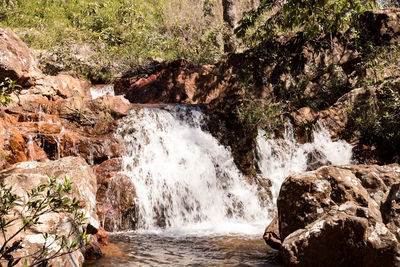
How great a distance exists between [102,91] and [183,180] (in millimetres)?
8216

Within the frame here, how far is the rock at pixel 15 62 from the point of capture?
28.9ft

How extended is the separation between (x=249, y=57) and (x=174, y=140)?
222 inches

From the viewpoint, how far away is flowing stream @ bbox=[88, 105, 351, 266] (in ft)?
17.7

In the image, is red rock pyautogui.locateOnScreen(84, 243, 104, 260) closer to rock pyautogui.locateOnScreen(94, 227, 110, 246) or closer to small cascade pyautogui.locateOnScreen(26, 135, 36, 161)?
rock pyautogui.locateOnScreen(94, 227, 110, 246)

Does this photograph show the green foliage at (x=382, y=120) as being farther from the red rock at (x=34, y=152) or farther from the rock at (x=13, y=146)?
the rock at (x=13, y=146)

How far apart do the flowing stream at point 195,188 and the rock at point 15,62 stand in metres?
3.41

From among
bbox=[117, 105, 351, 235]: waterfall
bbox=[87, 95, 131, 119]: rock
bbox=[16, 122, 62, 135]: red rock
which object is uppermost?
bbox=[87, 95, 131, 119]: rock

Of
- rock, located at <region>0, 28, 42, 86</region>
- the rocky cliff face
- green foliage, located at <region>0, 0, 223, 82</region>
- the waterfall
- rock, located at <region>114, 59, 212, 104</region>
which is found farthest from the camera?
green foliage, located at <region>0, 0, 223, 82</region>

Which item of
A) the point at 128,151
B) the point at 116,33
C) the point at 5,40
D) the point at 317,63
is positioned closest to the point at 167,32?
the point at 116,33

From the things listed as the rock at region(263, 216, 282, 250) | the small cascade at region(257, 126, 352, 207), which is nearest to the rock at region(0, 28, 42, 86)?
the small cascade at region(257, 126, 352, 207)

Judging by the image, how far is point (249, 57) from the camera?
13.3m

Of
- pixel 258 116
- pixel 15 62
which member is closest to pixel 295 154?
pixel 258 116

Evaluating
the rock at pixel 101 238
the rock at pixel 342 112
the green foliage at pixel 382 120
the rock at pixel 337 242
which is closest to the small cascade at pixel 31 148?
the rock at pixel 101 238

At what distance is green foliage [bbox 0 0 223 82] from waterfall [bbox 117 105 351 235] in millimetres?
6884
